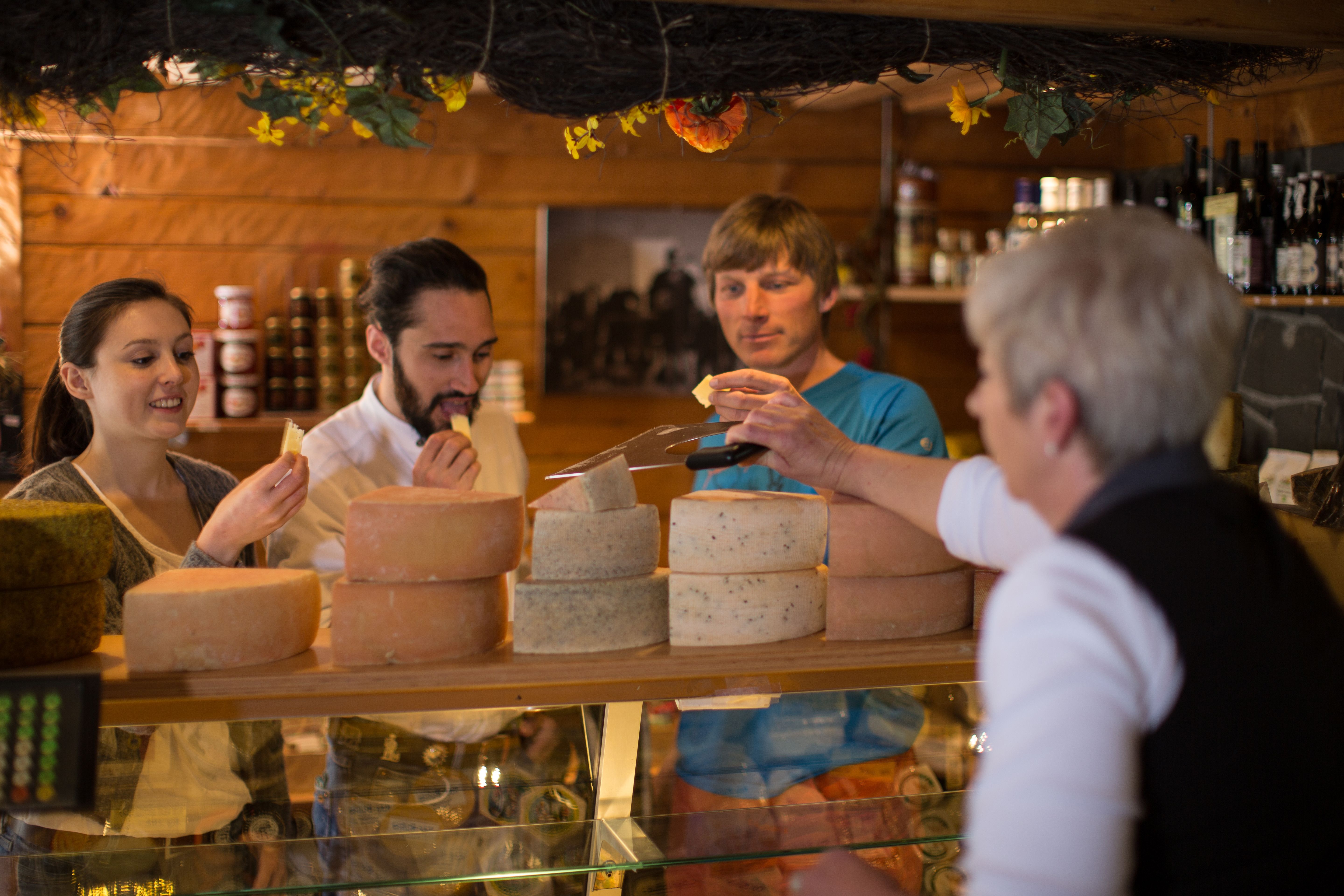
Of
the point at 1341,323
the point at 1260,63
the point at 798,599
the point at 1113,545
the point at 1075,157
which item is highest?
the point at 1075,157

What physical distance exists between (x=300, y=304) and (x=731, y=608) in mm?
3082

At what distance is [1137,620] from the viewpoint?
2.68 ft

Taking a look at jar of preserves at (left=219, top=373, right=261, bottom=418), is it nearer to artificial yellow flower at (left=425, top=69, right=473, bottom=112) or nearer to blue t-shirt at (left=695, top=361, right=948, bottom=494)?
blue t-shirt at (left=695, top=361, right=948, bottom=494)

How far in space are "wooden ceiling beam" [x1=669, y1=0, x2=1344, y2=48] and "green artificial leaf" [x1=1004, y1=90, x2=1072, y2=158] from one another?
148 mm

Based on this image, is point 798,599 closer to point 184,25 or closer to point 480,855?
point 480,855

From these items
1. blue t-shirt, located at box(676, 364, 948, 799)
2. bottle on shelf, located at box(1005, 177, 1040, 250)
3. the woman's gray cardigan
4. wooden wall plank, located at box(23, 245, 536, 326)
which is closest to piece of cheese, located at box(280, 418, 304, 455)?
the woman's gray cardigan

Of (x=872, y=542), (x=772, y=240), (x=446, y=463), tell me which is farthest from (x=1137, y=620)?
(x=772, y=240)

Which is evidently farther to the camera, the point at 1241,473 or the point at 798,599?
the point at 1241,473

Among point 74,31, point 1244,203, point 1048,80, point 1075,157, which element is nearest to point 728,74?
point 1048,80

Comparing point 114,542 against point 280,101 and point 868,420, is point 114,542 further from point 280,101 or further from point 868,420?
point 868,420

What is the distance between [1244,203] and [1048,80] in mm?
2248

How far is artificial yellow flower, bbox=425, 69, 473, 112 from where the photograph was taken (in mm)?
1486

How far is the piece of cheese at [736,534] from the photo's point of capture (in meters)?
1.47

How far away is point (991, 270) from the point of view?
3.02 ft
